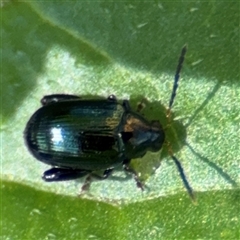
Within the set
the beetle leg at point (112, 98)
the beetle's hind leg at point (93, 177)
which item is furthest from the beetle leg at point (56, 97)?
the beetle's hind leg at point (93, 177)

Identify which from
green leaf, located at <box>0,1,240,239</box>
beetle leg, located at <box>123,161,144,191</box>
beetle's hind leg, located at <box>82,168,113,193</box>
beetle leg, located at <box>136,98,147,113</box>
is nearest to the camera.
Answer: green leaf, located at <box>0,1,240,239</box>

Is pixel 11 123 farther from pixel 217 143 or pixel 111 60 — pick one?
pixel 217 143

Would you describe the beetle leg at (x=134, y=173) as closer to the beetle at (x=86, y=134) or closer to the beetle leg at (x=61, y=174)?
the beetle at (x=86, y=134)

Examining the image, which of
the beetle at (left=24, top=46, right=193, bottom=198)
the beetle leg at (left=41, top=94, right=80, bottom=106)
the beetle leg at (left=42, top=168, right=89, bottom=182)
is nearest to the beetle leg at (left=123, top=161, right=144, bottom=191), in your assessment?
the beetle at (left=24, top=46, right=193, bottom=198)

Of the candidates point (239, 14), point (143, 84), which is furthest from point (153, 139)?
point (239, 14)

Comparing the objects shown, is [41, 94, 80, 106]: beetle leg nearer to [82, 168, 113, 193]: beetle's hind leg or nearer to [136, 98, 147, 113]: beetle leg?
[136, 98, 147, 113]: beetle leg

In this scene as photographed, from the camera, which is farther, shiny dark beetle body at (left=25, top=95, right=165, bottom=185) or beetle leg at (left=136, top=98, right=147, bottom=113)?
shiny dark beetle body at (left=25, top=95, right=165, bottom=185)

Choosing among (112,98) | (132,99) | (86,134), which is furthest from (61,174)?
(132,99)
